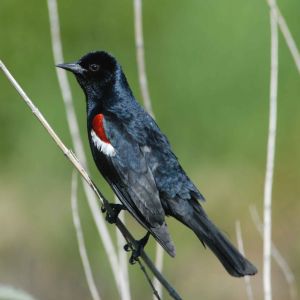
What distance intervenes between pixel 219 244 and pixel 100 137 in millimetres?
896

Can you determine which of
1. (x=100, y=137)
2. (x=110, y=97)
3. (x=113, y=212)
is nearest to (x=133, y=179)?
(x=113, y=212)

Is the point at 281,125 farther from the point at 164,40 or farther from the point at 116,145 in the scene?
the point at 116,145

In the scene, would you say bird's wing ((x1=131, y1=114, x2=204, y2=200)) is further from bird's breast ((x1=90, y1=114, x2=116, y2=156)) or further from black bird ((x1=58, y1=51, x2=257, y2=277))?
bird's breast ((x1=90, y1=114, x2=116, y2=156))

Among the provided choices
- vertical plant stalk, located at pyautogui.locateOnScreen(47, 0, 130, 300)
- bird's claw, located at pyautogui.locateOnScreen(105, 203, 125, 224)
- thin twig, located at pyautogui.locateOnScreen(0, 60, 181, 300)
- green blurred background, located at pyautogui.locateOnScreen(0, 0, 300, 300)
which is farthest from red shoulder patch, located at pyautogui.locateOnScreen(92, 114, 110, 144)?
green blurred background, located at pyautogui.locateOnScreen(0, 0, 300, 300)

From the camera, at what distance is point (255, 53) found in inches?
310

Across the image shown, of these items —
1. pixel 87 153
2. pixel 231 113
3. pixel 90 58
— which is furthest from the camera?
pixel 231 113

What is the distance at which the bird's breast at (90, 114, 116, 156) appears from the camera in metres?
4.73

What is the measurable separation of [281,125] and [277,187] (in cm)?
54

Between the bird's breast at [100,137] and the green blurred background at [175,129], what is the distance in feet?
7.82

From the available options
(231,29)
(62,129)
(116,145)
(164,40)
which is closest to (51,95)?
(62,129)

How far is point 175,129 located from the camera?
25.0 feet

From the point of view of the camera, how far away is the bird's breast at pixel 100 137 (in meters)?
4.73

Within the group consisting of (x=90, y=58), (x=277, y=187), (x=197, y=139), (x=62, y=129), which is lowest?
(x=277, y=187)

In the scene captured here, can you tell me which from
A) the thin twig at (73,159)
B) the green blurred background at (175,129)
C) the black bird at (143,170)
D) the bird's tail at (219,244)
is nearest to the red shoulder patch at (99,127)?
the black bird at (143,170)
